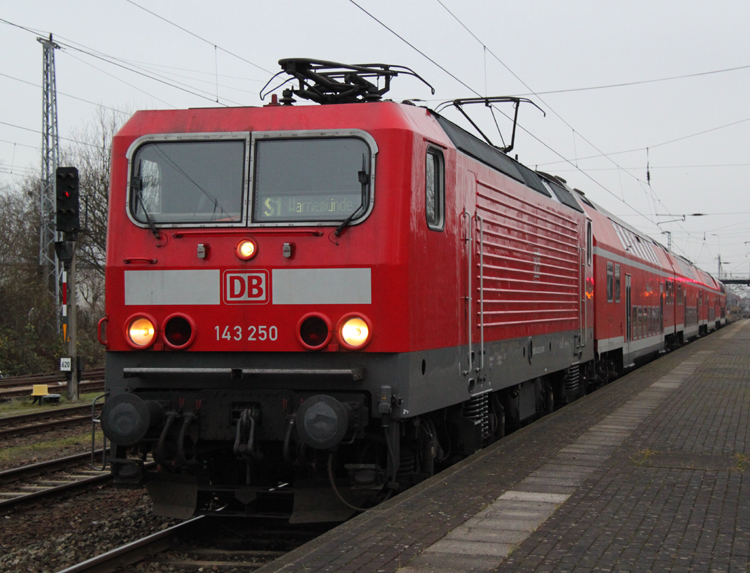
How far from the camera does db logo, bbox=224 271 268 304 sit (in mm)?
6219

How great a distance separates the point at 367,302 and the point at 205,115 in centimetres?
208

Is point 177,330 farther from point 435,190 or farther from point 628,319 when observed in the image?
point 628,319

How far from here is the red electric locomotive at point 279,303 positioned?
6.05m

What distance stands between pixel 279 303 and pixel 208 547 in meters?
2.01

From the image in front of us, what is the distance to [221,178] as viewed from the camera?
6473mm

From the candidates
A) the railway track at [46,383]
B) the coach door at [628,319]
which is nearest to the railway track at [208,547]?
the railway track at [46,383]

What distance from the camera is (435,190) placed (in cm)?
683

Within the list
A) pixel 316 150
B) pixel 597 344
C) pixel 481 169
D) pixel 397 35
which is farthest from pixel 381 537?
pixel 597 344

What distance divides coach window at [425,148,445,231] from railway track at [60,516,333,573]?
2.73 m

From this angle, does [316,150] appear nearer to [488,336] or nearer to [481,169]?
[481,169]

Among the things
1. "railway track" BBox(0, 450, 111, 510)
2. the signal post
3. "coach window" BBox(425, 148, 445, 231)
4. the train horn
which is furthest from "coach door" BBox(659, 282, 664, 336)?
the train horn

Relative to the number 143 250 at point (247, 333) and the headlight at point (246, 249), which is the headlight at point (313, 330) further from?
the headlight at point (246, 249)

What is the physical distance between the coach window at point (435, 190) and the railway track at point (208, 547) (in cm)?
273

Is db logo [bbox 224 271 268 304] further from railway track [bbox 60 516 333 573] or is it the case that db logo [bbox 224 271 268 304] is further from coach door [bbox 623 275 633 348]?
coach door [bbox 623 275 633 348]
